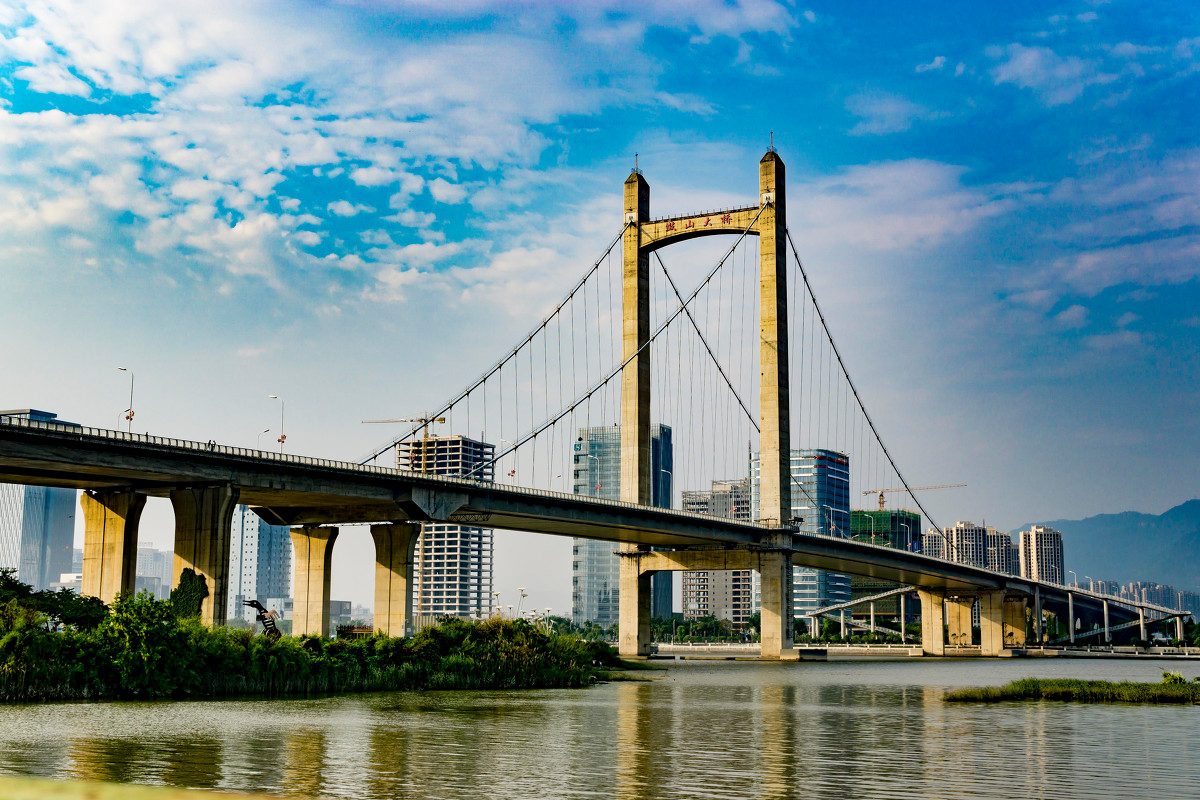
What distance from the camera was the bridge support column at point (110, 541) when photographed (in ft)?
234

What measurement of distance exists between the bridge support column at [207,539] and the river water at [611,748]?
72.8 feet

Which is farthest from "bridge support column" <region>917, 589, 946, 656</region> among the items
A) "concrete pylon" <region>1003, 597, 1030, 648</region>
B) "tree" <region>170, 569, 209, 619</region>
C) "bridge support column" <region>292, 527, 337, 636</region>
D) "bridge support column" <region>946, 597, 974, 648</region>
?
"tree" <region>170, 569, 209, 619</region>

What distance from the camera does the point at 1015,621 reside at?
587 feet

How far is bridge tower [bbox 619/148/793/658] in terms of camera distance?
4540 inches

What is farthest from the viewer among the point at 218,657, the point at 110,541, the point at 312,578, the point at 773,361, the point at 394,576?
the point at 773,361

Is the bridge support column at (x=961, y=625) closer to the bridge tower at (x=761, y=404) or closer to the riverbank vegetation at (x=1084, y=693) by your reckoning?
the bridge tower at (x=761, y=404)

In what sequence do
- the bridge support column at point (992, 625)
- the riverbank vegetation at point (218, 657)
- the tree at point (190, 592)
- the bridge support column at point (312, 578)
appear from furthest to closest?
the bridge support column at point (992, 625)
the bridge support column at point (312, 578)
the tree at point (190, 592)
the riverbank vegetation at point (218, 657)

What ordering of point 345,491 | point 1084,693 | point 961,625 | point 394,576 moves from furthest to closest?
1. point 961,625
2. point 394,576
3. point 345,491
4. point 1084,693

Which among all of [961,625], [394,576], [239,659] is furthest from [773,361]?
[961,625]

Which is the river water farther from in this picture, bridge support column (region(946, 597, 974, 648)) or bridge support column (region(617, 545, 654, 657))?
bridge support column (region(946, 597, 974, 648))

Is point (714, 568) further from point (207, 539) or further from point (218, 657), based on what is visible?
point (218, 657)

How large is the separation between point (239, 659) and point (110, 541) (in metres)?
24.7

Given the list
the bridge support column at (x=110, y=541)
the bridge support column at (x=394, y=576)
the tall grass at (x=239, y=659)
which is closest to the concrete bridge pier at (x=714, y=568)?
the bridge support column at (x=394, y=576)

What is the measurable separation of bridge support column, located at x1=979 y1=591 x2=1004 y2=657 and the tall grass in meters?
108
